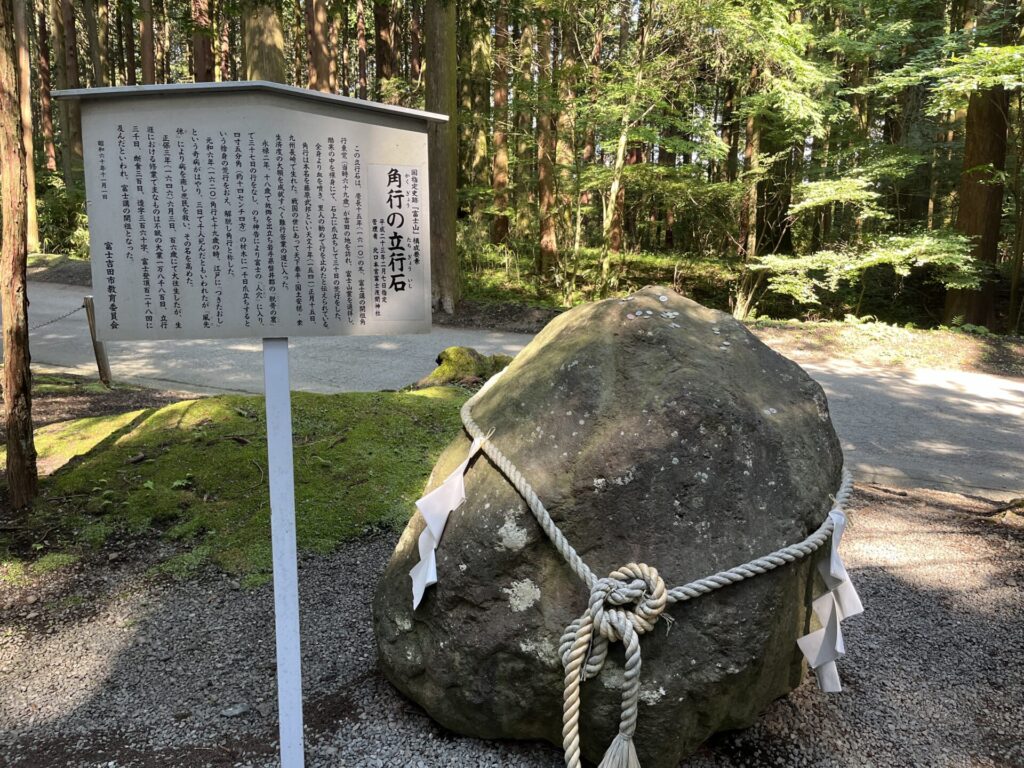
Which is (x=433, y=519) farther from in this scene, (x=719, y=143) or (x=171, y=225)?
(x=719, y=143)

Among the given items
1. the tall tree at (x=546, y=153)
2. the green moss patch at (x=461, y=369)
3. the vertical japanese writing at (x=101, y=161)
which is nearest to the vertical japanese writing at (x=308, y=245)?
the vertical japanese writing at (x=101, y=161)

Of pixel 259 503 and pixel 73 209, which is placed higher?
pixel 73 209

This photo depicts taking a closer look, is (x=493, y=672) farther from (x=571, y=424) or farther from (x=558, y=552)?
(x=571, y=424)

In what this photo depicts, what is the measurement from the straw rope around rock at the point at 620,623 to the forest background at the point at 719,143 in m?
7.06

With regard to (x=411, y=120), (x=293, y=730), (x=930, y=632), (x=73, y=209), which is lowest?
(x=930, y=632)

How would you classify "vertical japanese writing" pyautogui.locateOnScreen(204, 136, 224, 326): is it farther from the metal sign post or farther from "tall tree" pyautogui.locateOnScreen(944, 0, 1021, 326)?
"tall tree" pyautogui.locateOnScreen(944, 0, 1021, 326)

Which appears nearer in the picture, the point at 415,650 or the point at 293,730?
the point at 293,730

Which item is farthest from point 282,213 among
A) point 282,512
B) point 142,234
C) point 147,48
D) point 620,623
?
point 147,48

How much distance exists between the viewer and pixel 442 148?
36.3 ft

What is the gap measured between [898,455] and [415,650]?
4.91 meters

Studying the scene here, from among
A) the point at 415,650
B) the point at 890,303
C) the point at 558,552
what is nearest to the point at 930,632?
the point at 558,552

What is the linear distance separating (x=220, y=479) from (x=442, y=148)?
328 inches

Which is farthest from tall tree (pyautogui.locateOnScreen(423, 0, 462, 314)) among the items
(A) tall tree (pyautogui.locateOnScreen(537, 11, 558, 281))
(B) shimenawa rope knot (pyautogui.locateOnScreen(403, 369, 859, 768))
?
(B) shimenawa rope knot (pyautogui.locateOnScreen(403, 369, 859, 768))

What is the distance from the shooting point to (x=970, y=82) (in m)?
7.97
